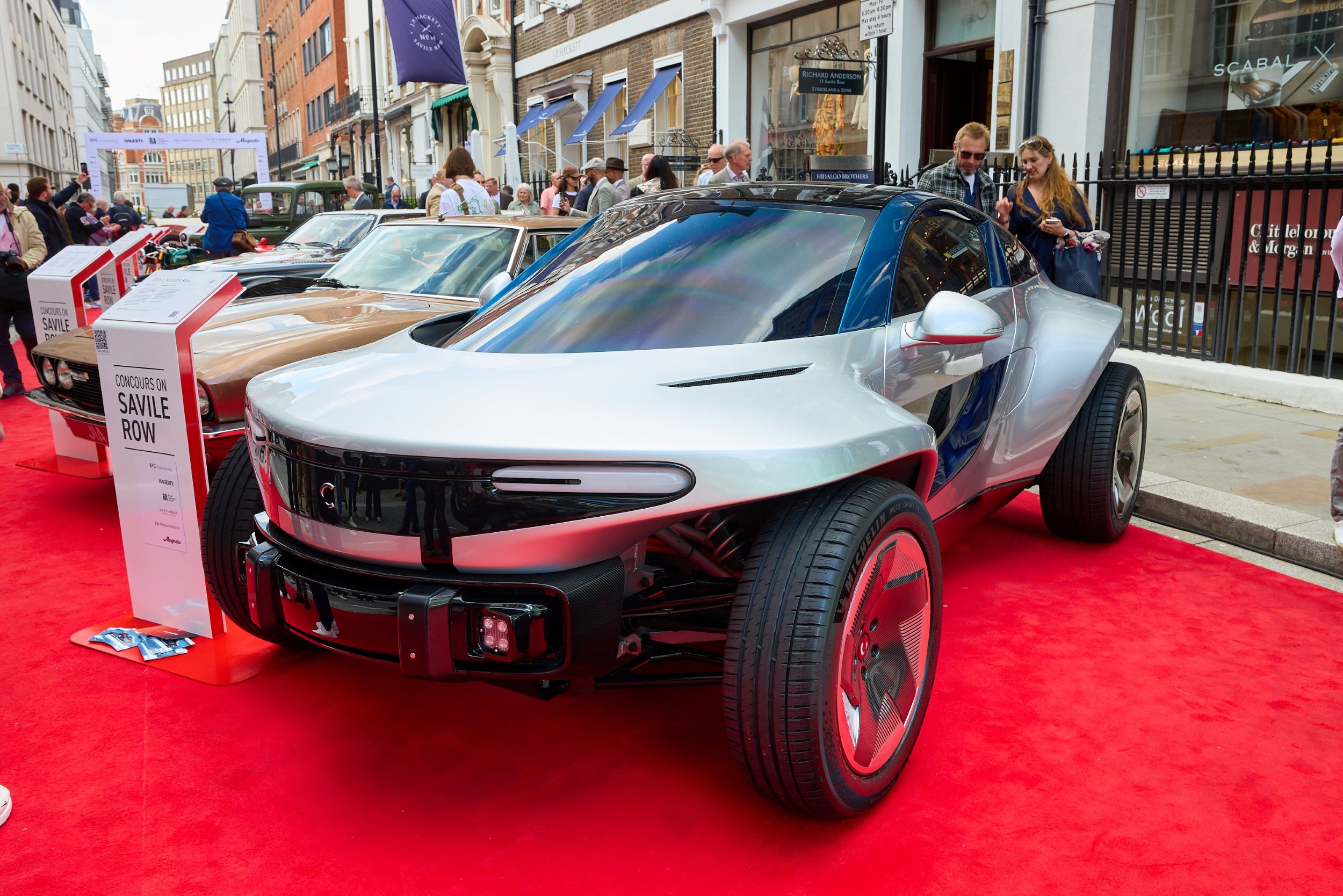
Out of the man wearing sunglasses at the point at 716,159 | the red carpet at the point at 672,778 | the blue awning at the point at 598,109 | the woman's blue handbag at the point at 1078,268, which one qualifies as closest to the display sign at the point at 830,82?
the man wearing sunglasses at the point at 716,159

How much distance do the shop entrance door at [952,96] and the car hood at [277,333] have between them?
8870 millimetres

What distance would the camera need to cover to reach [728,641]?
2381 millimetres

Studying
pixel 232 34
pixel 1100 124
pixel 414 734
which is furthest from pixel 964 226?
pixel 232 34

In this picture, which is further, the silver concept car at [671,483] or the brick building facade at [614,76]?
the brick building facade at [614,76]

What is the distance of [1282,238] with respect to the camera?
715 centimetres

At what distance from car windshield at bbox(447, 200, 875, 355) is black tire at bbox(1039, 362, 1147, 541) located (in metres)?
1.64

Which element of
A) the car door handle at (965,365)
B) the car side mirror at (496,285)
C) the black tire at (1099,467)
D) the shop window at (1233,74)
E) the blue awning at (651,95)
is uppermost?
the blue awning at (651,95)

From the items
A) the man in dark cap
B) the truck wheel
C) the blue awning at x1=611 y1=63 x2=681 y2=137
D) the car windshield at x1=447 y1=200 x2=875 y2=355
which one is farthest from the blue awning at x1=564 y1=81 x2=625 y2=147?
the truck wheel

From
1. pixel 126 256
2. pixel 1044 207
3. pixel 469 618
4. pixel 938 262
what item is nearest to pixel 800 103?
pixel 126 256

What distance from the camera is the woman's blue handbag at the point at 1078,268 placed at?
6.08 meters

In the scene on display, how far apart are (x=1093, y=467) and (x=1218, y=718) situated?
1.44 metres

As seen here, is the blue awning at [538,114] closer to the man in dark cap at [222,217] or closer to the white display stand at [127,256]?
the man in dark cap at [222,217]

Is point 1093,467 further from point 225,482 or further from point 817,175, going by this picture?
point 817,175

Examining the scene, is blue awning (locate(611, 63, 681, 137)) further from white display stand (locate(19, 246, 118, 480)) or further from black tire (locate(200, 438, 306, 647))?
black tire (locate(200, 438, 306, 647))
